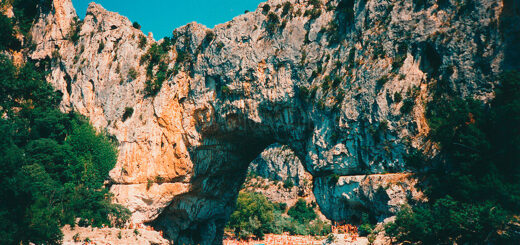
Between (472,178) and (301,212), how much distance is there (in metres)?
55.7

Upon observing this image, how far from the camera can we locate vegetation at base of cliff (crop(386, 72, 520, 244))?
17.9m

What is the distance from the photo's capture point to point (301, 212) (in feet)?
238

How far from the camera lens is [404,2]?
2539 centimetres

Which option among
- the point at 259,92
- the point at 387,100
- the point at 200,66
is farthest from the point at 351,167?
the point at 200,66

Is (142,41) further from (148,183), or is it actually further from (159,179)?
(148,183)

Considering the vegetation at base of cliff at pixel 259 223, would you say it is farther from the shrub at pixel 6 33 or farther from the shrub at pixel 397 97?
the shrub at pixel 6 33

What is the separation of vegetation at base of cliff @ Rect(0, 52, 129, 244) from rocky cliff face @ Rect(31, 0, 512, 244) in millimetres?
1777

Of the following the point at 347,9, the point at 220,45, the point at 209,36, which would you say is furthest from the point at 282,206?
the point at 347,9

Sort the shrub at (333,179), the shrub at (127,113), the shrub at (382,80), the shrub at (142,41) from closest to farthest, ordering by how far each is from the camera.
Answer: the shrub at (382,80) → the shrub at (333,179) → the shrub at (127,113) → the shrub at (142,41)

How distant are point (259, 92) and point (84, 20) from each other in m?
22.1

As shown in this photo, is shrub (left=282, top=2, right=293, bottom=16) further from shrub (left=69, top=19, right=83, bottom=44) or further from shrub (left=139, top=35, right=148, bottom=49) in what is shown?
shrub (left=69, top=19, right=83, bottom=44)

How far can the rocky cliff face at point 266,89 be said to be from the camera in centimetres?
2320

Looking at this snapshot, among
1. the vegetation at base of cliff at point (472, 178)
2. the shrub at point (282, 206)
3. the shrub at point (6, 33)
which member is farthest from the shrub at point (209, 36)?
the shrub at point (282, 206)

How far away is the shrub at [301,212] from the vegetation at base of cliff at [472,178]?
5055cm
